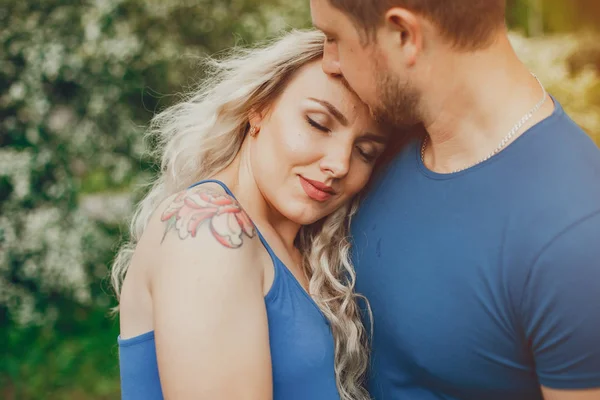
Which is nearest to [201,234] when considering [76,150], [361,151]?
[361,151]

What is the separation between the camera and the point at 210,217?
1.91 m

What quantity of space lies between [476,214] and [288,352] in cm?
70

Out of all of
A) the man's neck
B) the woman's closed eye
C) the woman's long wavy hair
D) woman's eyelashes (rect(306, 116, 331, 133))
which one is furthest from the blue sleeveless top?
the man's neck

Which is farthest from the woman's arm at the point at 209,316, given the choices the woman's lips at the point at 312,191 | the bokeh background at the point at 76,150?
the bokeh background at the point at 76,150

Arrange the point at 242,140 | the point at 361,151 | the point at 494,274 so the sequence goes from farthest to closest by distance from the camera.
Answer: the point at 242,140 → the point at 361,151 → the point at 494,274

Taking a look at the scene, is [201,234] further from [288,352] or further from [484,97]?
[484,97]

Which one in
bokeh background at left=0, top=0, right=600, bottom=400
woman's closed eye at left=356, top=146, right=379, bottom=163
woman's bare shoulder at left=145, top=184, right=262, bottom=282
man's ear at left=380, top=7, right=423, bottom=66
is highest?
man's ear at left=380, top=7, right=423, bottom=66

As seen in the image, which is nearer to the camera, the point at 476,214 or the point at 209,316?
the point at 209,316

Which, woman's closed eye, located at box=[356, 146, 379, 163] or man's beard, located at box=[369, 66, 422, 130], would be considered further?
woman's closed eye, located at box=[356, 146, 379, 163]

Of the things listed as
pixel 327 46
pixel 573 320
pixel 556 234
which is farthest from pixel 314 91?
pixel 573 320

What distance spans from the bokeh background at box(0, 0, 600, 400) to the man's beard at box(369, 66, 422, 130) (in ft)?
9.92

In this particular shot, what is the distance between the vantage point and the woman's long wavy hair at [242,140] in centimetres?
229

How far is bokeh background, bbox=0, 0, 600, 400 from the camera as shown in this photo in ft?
16.3

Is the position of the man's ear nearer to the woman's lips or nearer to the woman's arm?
the woman's lips
